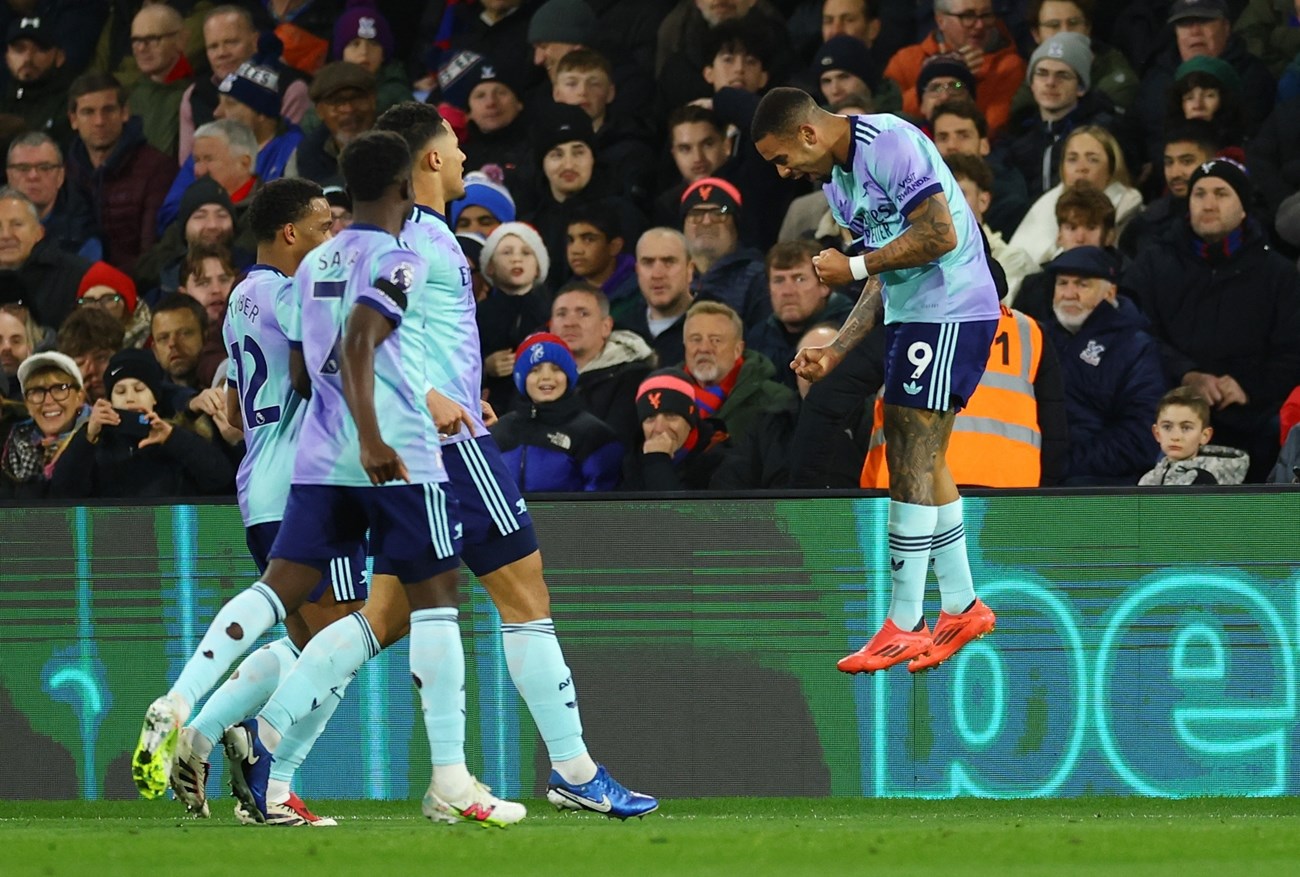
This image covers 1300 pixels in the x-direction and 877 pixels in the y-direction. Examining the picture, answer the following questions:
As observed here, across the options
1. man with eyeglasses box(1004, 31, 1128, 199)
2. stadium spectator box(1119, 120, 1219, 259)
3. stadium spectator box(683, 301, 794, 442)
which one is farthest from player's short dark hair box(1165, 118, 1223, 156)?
stadium spectator box(683, 301, 794, 442)

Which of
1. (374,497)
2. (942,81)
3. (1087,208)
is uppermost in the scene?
(942,81)

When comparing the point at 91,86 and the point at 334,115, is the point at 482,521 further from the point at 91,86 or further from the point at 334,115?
the point at 91,86

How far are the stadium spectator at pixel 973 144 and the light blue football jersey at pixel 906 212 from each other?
12.4 ft

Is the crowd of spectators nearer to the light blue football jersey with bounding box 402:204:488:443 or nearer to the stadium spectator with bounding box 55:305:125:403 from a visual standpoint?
the stadium spectator with bounding box 55:305:125:403

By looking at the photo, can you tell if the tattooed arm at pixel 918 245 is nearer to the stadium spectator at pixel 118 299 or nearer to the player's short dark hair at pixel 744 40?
the player's short dark hair at pixel 744 40

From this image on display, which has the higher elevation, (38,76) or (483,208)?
(38,76)

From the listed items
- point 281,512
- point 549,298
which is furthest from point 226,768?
point 549,298

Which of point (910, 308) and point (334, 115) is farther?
point (334, 115)

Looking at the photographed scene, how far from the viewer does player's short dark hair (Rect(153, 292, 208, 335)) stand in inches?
495

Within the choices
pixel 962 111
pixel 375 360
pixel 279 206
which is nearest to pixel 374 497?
pixel 375 360

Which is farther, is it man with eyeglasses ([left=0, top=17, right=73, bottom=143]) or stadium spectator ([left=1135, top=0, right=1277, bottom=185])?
man with eyeglasses ([left=0, top=17, right=73, bottom=143])

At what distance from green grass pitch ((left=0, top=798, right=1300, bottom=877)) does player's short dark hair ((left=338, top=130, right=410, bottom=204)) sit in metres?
2.18

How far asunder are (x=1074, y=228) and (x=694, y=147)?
8.98ft

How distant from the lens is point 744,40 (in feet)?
46.2
